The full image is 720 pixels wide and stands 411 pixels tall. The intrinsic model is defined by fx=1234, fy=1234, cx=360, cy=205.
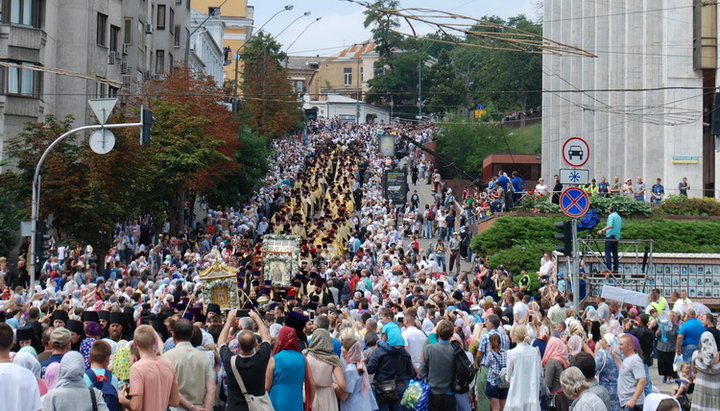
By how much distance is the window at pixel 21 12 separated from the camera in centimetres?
4522

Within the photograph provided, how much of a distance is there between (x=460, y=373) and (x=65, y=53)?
39.8m

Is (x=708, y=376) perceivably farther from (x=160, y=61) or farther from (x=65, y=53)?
(x=160, y=61)

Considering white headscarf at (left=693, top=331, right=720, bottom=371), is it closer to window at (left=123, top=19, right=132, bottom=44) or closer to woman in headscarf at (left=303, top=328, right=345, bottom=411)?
woman in headscarf at (left=303, top=328, right=345, bottom=411)

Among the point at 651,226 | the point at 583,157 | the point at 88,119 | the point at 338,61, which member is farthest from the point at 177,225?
the point at 338,61

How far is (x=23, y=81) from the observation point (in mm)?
45750

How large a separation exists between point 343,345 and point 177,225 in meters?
39.1

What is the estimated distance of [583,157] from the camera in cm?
2109

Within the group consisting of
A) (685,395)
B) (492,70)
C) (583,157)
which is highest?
(492,70)

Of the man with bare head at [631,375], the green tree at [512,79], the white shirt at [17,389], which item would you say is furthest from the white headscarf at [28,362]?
the green tree at [512,79]

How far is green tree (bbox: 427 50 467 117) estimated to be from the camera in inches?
5133

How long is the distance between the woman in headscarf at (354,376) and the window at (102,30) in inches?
1645

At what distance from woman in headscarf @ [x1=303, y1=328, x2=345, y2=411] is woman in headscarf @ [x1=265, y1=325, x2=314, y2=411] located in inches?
16.6

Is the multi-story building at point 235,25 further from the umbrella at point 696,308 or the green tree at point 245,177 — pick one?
the umbrella at point 696,308

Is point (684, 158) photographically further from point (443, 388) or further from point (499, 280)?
point (443, 388)
